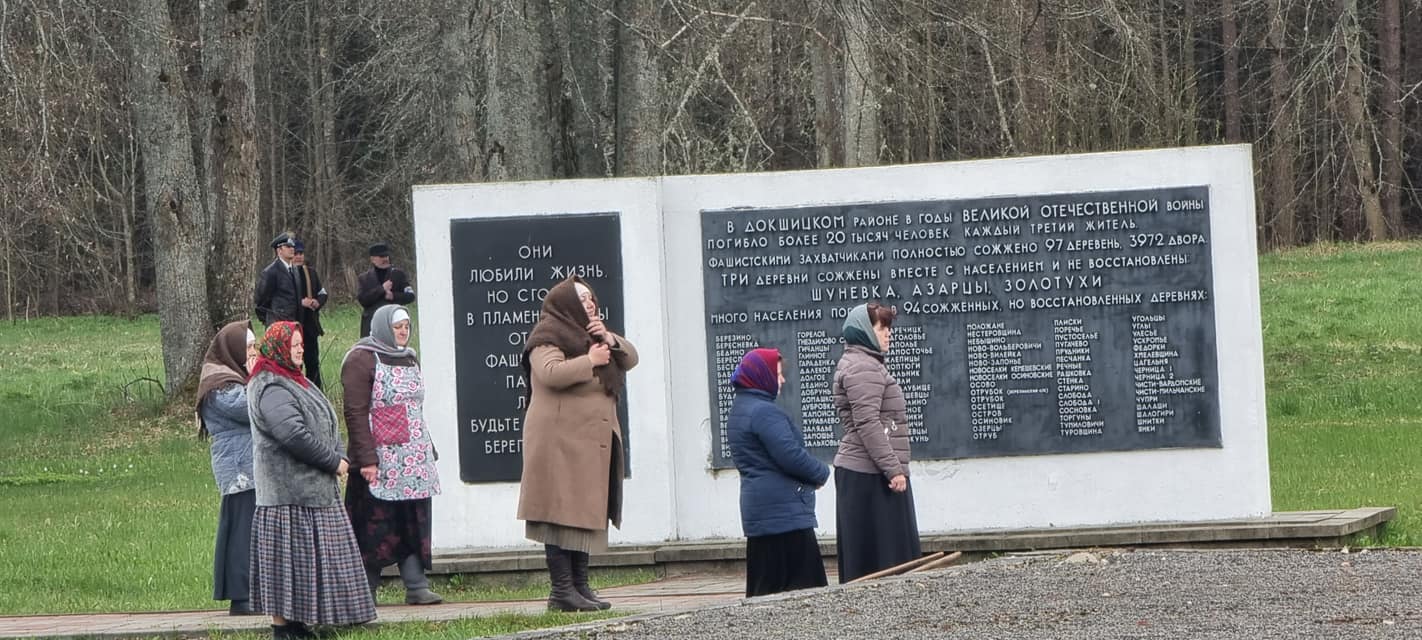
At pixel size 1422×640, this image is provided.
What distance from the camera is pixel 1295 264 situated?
36.2m

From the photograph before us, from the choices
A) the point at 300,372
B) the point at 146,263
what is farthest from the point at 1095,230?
the point at 146,263

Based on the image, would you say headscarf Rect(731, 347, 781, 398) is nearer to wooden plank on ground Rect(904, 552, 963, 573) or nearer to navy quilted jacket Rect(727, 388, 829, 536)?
navy quilted jacket Rect(727, 388, 829, 536)

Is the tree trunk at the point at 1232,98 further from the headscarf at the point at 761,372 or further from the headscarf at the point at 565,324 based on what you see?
the headscarf at the point at 565,324

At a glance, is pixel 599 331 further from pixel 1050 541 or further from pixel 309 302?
pixel 309 302

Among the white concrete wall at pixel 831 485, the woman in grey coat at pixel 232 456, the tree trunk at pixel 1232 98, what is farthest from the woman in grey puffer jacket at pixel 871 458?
the tree trunk at pixel 1232 98

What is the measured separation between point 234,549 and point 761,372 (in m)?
2.98

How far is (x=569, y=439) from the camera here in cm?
995

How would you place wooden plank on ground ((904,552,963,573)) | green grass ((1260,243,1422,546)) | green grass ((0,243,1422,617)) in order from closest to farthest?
wooden plank on ground ((904,552,963,573)) → green grass ((0,243,1422,617)) → green grass ((1260,243,1422,546))

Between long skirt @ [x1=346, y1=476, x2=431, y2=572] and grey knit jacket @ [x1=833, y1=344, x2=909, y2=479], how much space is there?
88.3 inches

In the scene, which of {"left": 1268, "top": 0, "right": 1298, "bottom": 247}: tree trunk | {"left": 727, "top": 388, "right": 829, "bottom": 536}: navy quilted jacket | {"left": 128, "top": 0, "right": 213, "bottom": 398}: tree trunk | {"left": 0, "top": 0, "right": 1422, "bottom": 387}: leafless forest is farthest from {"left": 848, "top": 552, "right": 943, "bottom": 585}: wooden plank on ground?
{"left": 1268, "top": 0, "right": 1298, "bottom": 247}: tree trunk

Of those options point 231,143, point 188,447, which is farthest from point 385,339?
point 231,143

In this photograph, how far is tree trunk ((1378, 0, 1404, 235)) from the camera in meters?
42.6

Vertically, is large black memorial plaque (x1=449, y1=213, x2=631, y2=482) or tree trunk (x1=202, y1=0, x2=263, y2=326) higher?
tree trunk (x1=202, y1=0, x2=263, y2=326)

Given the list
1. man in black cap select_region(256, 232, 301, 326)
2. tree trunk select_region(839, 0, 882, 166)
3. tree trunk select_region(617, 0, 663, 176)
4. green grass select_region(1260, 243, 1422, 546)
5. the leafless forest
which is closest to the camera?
green grass select_region(1260, 243, 1422, 546)
